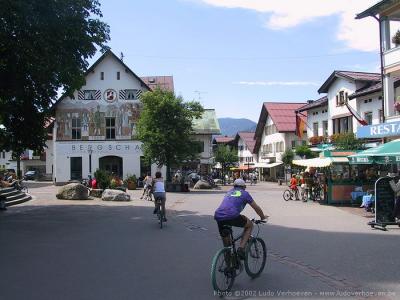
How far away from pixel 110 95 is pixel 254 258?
4635 centimetres

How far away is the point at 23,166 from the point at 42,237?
3309 inches

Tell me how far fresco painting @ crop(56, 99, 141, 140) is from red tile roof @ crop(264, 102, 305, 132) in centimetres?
2150

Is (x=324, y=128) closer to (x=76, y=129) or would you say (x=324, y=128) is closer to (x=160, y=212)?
(x=76, y=129)

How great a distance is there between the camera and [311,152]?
50156mm

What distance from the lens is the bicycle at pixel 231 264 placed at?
691 centimetres

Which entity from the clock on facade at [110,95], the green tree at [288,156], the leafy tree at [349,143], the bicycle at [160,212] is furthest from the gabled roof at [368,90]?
the bicycle at [160,212]

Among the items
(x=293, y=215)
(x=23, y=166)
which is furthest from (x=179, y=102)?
(x=23, y=166)

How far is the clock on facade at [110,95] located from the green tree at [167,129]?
10.1m

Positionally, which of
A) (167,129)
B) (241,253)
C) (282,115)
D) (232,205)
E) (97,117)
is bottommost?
(241,253)

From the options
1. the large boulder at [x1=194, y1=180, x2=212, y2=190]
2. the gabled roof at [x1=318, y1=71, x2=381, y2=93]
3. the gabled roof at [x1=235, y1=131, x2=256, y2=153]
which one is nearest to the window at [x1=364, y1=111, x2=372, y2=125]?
the gabled roof at [x1=318, y1=71, x2=381, y2=93]

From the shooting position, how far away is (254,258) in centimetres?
800

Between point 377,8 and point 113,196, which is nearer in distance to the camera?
point 377,8

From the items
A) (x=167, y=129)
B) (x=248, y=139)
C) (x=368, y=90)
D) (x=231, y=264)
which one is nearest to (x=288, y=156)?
(x=167, y=129)

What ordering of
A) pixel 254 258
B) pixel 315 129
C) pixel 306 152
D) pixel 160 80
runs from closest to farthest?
pixel 254 258
pixel 315 129
pixel 306 152
pixel 160 80
